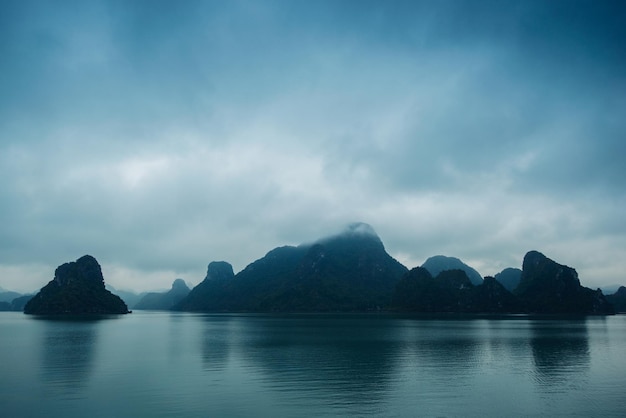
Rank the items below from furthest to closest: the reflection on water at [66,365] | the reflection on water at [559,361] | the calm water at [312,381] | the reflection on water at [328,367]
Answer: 1. the reflection on water at [559,361]
2. the reflection on water at [66,365]
3. the reflection on water at [328,367]
4. the calm water at [312,381]

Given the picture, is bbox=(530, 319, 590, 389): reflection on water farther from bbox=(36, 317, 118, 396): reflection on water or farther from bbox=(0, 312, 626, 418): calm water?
bbox=(36, 317, 118, 396): reflection on water

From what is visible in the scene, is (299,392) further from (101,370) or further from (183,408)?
(101,370)

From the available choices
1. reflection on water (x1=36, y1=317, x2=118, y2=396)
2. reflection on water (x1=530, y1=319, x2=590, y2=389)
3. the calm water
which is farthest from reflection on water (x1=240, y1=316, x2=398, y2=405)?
reflection on water (x1=36, y1=317, x2=118, y2=396)

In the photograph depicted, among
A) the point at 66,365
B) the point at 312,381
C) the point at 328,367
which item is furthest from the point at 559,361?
the point at 66,365

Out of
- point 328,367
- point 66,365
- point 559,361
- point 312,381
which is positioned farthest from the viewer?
point 559,361

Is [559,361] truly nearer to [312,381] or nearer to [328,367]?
[328,367]

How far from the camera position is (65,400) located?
36125 mm

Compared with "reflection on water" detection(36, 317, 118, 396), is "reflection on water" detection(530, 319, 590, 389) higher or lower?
lower

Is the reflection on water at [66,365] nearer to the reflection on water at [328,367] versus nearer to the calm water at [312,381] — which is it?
the calm water at [312,381]

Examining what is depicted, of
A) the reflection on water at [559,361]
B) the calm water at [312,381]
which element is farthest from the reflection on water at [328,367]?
the reflection on water at [559,361]

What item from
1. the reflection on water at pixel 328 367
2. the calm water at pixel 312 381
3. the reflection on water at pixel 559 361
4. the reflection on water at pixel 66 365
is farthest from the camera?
the reflection on water at pixel 559 361

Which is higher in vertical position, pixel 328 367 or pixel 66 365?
pixel 66 365

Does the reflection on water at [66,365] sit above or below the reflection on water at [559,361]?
above

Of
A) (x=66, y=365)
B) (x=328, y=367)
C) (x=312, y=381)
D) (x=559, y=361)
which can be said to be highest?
(x=312, y=381)
